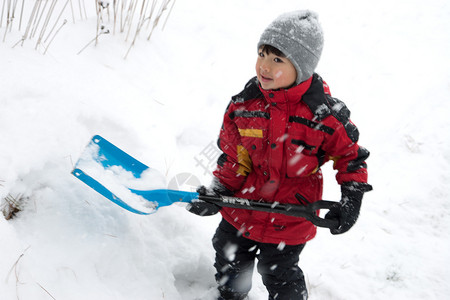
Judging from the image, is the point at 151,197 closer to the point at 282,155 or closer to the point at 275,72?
the point at 282,155

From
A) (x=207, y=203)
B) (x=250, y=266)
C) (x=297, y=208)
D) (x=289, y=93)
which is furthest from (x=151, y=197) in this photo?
(x=289, y=93)

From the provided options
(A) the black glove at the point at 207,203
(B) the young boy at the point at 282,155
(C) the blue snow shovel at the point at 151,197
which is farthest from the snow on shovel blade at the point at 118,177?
(B) the young boy at the point at 282,155

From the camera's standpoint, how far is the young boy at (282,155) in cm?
147

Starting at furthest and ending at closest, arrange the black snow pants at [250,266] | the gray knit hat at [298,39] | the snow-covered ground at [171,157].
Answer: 1. the snow-covered ground at [171,157]
2. the black snow pants at [250,266]
3. the gray knit hat at [298,39]

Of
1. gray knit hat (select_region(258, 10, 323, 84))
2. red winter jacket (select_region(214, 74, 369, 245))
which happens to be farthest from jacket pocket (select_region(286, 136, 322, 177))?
gray knit hat (select_region(258, 10, 323, 84))

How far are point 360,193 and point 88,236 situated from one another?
51.9 inches

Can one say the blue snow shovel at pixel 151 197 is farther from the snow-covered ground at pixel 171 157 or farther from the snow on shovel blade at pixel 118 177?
the snow-covered ground at pixel 171 157

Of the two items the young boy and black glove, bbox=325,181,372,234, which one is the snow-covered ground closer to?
the young boy

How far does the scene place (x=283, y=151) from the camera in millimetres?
1558

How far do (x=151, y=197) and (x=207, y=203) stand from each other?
0.33 m

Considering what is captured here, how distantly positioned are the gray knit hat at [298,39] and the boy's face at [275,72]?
27 mm

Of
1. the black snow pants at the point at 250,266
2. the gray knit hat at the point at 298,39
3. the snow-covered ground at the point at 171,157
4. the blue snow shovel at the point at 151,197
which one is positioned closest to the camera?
the gray knit hat at the point at 298,39

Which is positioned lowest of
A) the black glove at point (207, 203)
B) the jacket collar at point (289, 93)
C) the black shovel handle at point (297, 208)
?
the black glove at point (207, 203)

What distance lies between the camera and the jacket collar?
1470 millimetres
